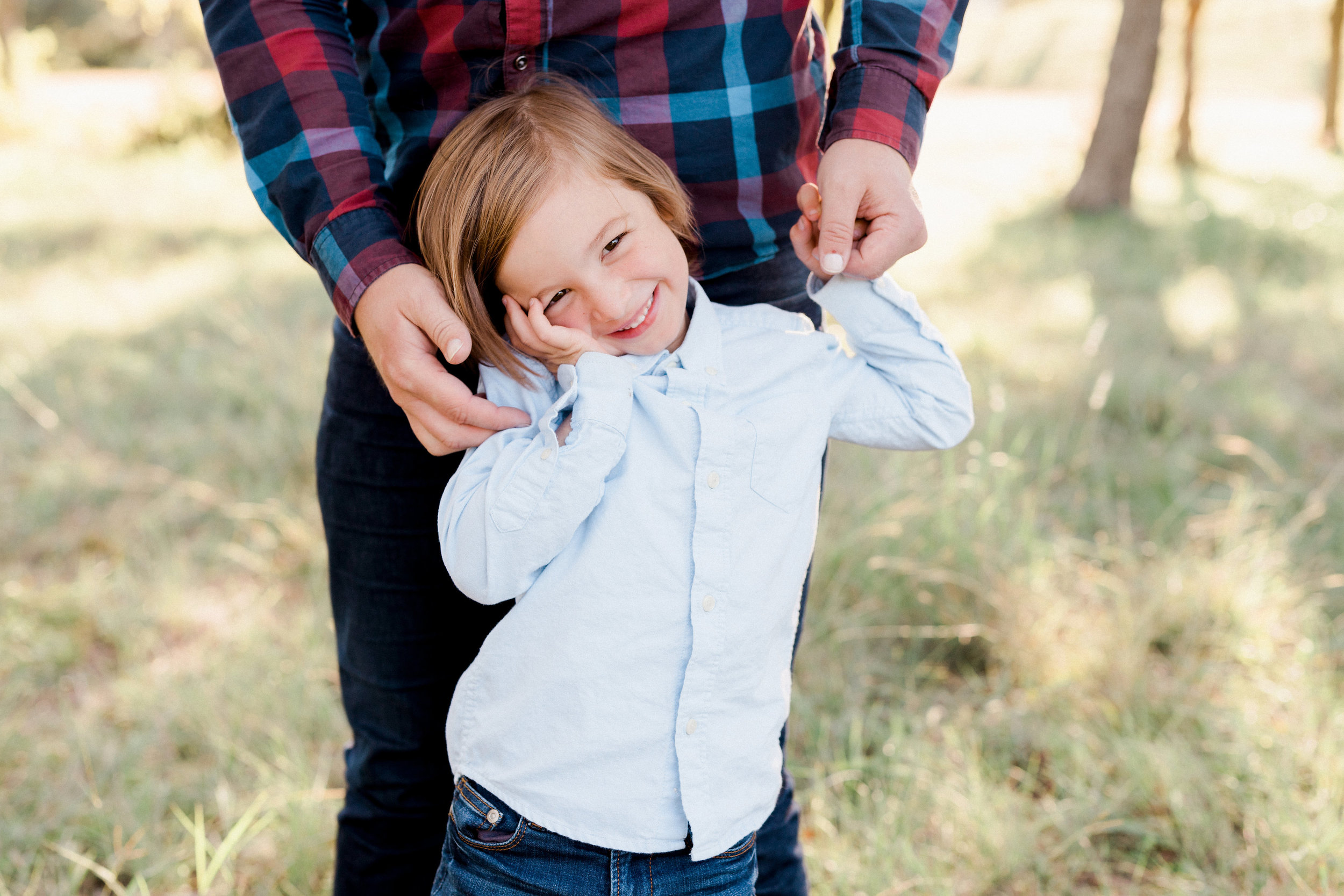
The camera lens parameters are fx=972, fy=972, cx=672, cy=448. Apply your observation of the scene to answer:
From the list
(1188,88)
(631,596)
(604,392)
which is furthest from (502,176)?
(1188,88)

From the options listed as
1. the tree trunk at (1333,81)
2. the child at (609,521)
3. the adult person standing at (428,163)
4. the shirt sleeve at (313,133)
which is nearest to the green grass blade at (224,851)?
the adult person standing at (428,163)

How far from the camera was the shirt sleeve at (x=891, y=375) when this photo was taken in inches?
45.6

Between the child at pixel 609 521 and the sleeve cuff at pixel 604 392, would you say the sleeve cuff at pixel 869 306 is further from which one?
the sleeve cuff at pixel 604 392

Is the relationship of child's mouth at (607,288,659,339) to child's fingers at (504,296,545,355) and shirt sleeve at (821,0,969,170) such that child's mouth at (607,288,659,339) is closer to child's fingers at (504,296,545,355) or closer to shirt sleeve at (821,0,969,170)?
child's fingers at (504,296,545,355)

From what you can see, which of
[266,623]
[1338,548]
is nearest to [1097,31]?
[1338,548]

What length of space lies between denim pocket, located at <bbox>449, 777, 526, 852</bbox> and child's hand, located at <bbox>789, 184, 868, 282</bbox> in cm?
69

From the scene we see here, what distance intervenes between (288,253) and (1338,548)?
5.22m

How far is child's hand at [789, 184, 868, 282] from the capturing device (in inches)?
43.1

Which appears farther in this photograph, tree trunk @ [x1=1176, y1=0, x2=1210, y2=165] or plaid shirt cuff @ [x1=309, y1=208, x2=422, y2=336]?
tree trunk @ [x1=1176, y1=0, x2=1210, y2=165]

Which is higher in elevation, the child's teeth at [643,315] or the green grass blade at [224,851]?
the child's teeth at [643,315]


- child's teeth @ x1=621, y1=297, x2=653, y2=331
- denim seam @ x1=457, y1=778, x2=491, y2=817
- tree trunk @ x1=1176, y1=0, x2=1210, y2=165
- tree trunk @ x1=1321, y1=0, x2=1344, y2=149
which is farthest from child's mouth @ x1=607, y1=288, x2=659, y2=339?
tree trunk @ x1=1321, y1=0, x2=1344, y2=149

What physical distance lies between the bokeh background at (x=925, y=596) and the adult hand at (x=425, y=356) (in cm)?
102

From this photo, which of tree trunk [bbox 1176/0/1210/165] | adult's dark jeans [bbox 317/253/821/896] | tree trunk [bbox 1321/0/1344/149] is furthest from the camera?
tree trunk [bbox 1321/0/1344/149]

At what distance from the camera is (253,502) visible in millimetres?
2988
